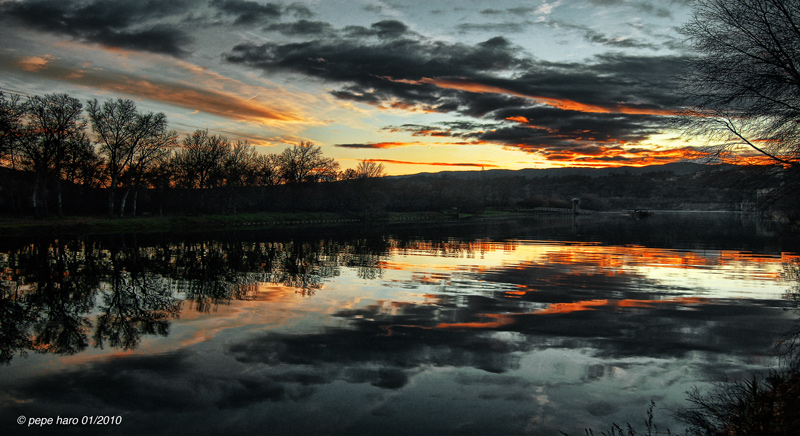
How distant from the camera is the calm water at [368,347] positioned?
672 cm

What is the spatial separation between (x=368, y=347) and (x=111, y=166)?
6552 centimetres

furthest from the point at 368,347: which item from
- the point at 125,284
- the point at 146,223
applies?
the point at 146,223

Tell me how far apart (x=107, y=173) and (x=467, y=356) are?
74.9 metres

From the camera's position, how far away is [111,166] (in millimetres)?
63062

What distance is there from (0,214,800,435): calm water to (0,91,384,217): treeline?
144ft

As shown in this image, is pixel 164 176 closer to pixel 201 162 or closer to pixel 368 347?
pixel 201 162

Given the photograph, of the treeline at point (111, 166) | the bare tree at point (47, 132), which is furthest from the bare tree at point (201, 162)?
the bare tree at point (47, 132)

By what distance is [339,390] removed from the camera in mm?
7473

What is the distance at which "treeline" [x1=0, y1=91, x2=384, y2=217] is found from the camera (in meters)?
54.3

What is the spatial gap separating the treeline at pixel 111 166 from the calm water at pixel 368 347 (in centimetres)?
4381

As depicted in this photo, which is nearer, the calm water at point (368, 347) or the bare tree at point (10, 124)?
the calm water at point (368, 347)

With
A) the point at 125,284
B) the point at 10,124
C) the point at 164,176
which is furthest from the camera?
the point at 164,176

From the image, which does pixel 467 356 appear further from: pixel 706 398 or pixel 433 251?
pixel 433 251

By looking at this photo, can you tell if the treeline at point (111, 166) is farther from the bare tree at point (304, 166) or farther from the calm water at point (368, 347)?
the calm water at point (368, 347)
